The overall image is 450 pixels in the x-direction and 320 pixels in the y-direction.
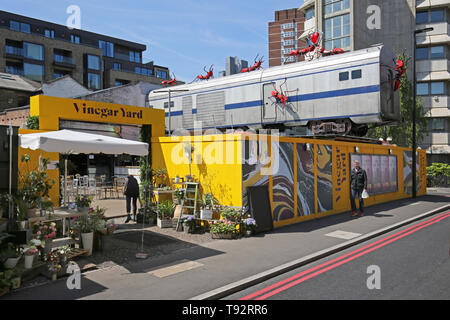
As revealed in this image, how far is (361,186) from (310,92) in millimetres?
4291

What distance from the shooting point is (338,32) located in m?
36.7

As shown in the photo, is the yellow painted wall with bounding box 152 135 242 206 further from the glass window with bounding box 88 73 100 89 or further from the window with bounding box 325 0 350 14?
the glass window with bounding box 88 73 100 89

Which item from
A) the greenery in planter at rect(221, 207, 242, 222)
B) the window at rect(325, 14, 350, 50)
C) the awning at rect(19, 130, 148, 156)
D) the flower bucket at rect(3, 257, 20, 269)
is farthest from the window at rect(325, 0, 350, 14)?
the flower bucket at rect(3, 257, 20, 269)

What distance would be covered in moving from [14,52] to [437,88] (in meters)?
48.1

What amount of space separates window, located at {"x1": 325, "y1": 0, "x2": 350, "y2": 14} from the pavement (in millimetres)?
31412

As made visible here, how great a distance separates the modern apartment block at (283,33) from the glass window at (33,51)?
5948 cm

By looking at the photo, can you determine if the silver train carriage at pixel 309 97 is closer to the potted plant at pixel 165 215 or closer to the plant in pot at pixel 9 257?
the potted plant at pixel 165 215

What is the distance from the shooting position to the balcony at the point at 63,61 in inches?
1807

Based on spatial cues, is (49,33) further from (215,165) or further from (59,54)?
(215,165)

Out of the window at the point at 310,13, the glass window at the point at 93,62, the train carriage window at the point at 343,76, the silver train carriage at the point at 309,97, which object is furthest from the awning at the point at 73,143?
the glass window at the point at 93,62

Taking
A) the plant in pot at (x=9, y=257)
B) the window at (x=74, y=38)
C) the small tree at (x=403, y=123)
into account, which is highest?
the window at (x=74, y=38)

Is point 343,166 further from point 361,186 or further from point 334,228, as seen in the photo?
point 334,228

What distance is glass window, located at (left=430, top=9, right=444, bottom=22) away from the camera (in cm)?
3747
